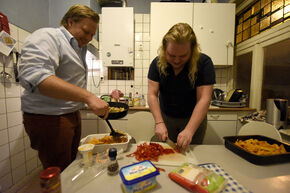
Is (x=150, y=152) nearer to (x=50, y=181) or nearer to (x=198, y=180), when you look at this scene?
(x=198, y=180)

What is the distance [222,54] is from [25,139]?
2.56m

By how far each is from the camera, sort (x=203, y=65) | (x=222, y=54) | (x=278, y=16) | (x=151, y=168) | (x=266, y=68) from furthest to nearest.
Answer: (x=222, y=54) → (x=266, y=68) → (x=278, y=16) → (x=203, y=65) → (x=151, y=168)

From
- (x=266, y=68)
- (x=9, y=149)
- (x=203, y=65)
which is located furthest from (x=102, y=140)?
(x=266, y=68)

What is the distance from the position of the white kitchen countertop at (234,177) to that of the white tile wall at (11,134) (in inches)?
44.4

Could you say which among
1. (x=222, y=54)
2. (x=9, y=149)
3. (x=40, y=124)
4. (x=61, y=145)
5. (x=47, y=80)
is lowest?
(x=9, y=149)

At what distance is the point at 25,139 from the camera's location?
1.47m

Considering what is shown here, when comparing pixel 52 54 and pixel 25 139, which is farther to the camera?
pixel 25 139

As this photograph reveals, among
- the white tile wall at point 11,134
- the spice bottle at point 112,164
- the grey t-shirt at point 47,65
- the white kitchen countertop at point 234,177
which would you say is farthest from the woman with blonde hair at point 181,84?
the white tile wall at point 11,134

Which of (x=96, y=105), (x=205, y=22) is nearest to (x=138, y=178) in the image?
(x=96, y=105)

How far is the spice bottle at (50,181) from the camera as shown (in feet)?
1.21

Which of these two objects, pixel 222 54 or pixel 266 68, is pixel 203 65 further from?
pixel 266 68

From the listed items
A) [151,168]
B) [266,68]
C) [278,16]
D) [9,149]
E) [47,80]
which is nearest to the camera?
[151,168]

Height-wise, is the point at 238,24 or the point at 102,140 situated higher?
the point at 238,24

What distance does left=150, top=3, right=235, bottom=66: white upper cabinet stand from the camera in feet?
5.95
